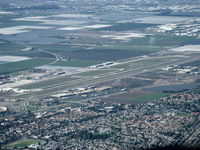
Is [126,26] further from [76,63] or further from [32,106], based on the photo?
[32,106]

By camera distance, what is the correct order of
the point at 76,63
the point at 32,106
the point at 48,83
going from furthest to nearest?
the point at 76,63 < the point at 48,83 < the point at 32,106

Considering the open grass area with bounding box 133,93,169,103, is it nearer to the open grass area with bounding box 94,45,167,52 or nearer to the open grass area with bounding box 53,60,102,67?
the open grass area with bounding box 53,60,102,67

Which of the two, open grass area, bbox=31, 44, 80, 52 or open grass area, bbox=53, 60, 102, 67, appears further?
open grass area, bbox=31, 44, 80, 52

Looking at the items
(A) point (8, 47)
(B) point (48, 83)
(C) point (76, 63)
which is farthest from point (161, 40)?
(B) point (48, 83)

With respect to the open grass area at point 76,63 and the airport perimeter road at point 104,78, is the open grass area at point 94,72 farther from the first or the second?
the open grass area at point 76,63

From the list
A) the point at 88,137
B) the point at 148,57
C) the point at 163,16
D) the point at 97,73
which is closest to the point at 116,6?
the point at 163,16

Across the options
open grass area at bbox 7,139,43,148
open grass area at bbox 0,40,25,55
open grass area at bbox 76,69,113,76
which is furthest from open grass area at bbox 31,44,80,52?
open grass area at bbox 7,139,43,148

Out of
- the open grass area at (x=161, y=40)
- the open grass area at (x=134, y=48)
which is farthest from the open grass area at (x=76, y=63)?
the open grass area at (x=161, y=40)

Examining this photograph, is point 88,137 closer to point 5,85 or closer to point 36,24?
point 5,85

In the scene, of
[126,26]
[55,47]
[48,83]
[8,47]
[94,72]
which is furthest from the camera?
[126,26]
